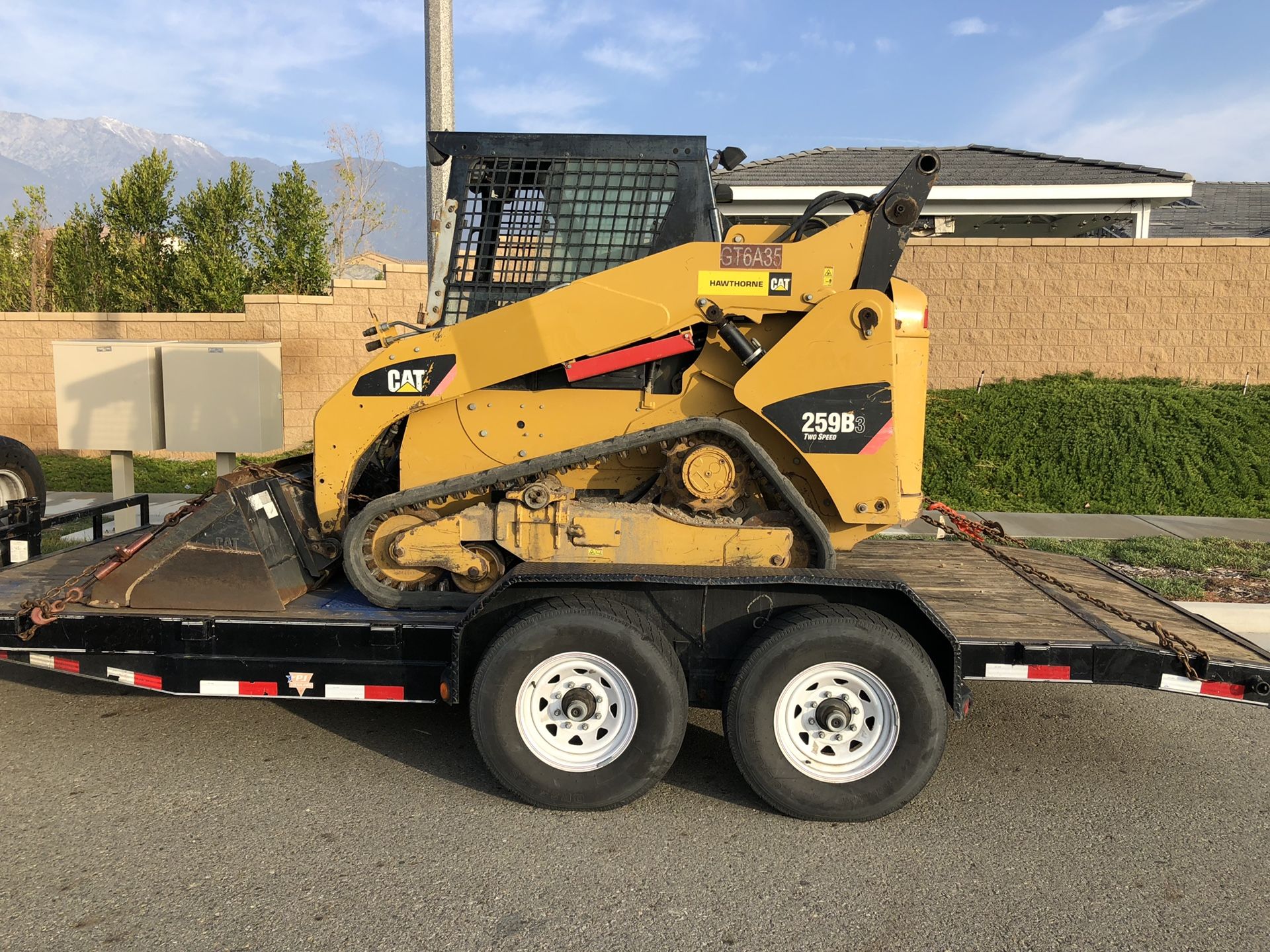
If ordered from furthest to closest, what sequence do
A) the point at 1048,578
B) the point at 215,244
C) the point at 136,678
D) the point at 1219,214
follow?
the point at 1219,214 → the point at 215,244 → the point at 1048,578 → the point at 136,678

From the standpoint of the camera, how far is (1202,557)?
8.27m

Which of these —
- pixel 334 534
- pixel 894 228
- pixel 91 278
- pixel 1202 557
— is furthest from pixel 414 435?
pixel 91 278

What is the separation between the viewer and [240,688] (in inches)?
166

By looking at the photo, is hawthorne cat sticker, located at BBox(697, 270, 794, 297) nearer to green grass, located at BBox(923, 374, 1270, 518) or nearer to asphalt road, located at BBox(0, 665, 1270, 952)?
asphalt road, located at BBox(0, 665, 1270, 952)

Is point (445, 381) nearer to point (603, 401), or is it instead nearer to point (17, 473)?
point (603, 401)

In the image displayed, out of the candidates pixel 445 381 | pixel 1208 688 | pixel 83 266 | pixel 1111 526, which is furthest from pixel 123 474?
pixel 1111 526

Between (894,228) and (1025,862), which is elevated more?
(894,228)

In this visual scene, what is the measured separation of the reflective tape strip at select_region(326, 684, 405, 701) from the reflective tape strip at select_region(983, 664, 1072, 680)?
8.01 ft

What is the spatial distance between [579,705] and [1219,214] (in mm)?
23312

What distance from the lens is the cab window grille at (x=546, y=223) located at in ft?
15.7

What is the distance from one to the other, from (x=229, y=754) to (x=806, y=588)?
2716 mm

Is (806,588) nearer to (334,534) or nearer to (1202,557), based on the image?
(334,534)

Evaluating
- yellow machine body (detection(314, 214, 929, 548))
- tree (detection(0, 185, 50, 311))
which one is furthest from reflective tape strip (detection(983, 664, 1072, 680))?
tree (detection(0, 185, 50, 311))

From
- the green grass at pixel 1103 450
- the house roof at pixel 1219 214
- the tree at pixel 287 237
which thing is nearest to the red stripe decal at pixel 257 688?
the green grass at pixel 1103 450
